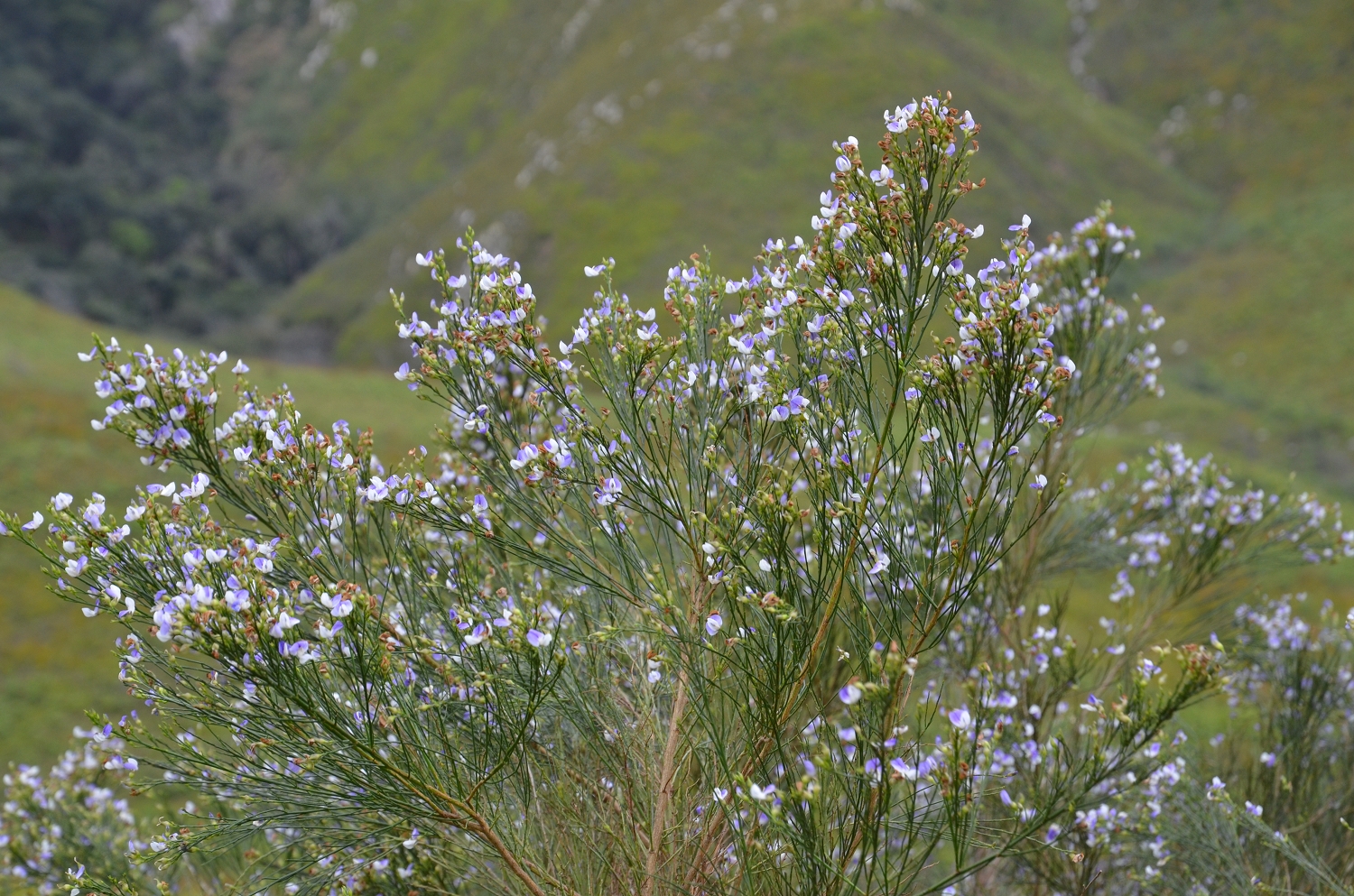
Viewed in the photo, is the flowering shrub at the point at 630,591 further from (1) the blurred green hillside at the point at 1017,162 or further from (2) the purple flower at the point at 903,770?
(1) the blurred green hillside at the point at 1017,162

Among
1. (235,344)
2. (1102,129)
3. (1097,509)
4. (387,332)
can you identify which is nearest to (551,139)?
(387,332)

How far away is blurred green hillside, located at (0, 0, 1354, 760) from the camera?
151ft

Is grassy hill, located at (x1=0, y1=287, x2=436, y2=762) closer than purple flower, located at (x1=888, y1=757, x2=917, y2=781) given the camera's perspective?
No

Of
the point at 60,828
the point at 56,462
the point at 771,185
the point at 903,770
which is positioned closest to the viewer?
the point at 903,770

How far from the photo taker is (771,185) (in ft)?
194

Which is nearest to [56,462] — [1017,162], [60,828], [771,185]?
[60,828]

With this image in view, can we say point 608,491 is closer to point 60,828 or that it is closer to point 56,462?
point 60,828

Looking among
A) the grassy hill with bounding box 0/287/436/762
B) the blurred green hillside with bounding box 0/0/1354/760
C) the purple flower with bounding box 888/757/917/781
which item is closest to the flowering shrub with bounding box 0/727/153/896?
the purple flower with bounding box 888/757/917/781

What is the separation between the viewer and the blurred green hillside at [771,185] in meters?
46.1

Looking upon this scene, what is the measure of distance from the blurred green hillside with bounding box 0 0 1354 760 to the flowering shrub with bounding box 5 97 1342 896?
2485 cm

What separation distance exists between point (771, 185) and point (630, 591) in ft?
190

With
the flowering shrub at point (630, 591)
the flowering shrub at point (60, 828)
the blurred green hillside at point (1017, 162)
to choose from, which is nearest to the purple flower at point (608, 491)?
the flowering shrub at point (630, 591)

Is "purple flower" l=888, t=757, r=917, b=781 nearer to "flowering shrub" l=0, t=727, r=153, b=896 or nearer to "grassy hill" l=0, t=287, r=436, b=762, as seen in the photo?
"flowering shrub" l=0, t=727, r=153, b=896

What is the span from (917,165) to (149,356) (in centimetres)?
356
